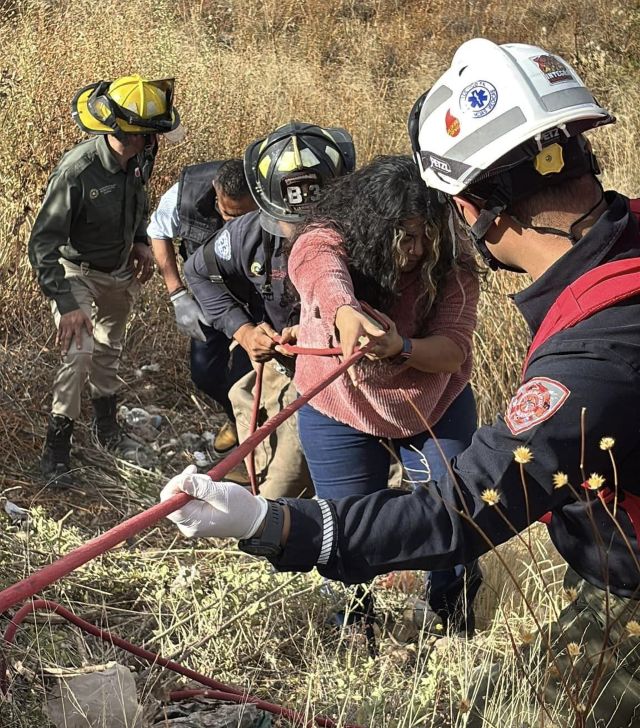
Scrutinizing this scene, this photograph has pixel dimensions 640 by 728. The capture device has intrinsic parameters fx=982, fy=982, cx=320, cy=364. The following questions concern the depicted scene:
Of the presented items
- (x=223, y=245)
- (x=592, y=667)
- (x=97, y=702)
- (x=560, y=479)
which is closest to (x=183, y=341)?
(x=223, y=245)

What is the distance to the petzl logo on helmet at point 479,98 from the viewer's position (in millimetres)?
2047

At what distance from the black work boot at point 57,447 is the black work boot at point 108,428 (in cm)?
35

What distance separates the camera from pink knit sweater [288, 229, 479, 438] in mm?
3166

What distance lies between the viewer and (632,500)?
1914mm

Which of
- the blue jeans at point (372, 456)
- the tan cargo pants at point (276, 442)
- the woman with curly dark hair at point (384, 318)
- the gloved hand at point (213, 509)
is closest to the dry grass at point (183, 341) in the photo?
the blue jeans at point (372, 456)

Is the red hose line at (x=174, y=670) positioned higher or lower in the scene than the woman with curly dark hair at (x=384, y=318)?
lower

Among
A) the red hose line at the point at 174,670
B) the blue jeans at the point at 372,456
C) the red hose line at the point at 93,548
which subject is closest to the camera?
the red hose line at the point at 93,548

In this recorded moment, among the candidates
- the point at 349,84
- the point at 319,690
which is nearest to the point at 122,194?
the point at 319,690

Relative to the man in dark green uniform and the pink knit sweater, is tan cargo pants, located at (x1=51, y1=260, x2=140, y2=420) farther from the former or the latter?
the pink knit sweater

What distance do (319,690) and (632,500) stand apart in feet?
4.06

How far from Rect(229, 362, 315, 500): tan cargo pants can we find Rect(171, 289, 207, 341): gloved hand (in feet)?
2.69

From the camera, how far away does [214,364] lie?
17.4 ft

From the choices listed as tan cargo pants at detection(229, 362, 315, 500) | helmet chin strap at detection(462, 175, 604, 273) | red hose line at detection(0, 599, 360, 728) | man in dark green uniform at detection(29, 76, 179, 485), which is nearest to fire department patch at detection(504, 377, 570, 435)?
helmet chin strap at detection(462, 175, 604, 273)

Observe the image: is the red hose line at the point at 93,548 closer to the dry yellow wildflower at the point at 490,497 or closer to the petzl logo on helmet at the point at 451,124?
the dry yellow wildflower at the point at 490,497
